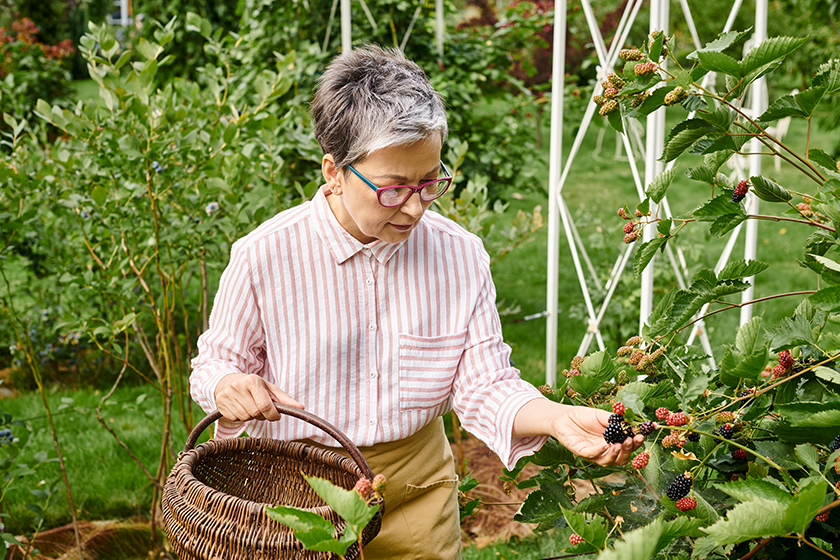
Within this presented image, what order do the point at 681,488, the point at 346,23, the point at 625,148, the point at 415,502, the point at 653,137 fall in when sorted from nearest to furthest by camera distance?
the point at 681,488, the point at 415,502, the point at 653,137, the point at 625,148, the point at 346,23

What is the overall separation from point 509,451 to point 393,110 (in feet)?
2.39

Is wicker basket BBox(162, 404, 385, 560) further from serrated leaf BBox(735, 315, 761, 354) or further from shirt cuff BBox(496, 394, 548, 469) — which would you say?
serrated leaf BBox(735, 315, 761, 354)

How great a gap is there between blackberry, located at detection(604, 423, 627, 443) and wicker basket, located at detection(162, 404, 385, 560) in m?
0.39

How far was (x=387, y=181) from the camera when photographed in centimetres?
151

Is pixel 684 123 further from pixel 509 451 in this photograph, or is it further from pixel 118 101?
pixel 118 101

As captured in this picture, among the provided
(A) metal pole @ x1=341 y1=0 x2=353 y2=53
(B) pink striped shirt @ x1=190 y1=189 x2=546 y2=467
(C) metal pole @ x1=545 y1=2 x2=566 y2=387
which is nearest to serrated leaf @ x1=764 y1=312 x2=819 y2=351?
(B) pink striped shirt @ x1=190 y1=189 x2=546 y2=467

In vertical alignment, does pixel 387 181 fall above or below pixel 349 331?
above

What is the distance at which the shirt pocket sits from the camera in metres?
1.71

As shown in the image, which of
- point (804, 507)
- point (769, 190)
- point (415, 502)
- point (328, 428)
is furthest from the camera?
point (415, 502)

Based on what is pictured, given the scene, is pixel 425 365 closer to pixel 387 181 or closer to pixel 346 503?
pixel 387 181

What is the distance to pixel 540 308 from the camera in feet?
18.1

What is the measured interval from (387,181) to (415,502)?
0.81 metres

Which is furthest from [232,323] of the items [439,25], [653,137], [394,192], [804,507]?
[439,25]

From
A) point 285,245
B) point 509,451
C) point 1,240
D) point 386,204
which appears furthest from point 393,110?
point 1,240
